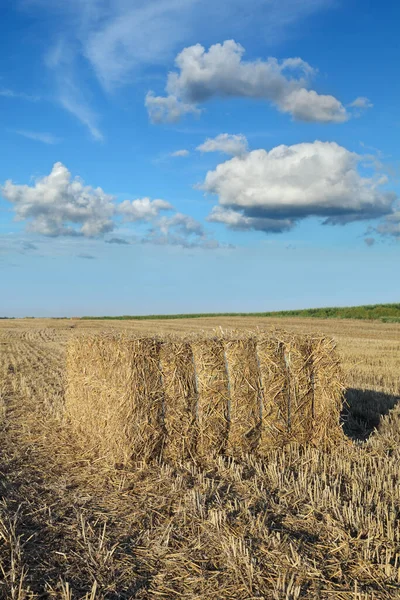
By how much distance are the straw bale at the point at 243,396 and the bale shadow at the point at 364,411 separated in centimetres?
156

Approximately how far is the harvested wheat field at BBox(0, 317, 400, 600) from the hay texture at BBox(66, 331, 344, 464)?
0.02 metres

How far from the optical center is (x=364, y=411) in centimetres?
960

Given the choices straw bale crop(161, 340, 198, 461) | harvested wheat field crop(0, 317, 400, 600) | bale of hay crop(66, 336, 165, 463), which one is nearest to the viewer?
harvested wheat field crop(0, 317, 400, 600)

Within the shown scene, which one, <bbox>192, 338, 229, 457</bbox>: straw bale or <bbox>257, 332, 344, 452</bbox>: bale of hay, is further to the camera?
<bbox>257, 332, 344, 452</bbox>: bale of hay

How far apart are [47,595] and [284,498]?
2438 millimetres

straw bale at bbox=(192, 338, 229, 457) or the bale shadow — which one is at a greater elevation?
straw bale at bbox=(192, 338, 229, 457)

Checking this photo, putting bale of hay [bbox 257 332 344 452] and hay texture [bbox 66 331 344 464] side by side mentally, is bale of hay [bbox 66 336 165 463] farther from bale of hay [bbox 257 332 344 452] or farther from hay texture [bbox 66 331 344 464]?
bale of hay [bbox 257 332 344 452]

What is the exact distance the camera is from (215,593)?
3.81m

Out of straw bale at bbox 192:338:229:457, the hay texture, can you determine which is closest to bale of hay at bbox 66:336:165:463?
the hay texture

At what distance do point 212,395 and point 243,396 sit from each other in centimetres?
42

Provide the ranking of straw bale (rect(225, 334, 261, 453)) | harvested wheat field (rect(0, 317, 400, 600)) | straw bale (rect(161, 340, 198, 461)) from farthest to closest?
1. straw bale (rect(225, 334, 261, 453))
2. straw bale (rect(161, 340, 198, 461))
3. harvested wheat field (rect(0, 317, 400, 600))

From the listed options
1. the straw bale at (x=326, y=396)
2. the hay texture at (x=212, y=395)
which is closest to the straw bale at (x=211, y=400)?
the hay texture at (x=212, y=395)

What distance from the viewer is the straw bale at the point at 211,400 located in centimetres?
709

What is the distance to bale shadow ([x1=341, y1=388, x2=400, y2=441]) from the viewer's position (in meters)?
8.73
